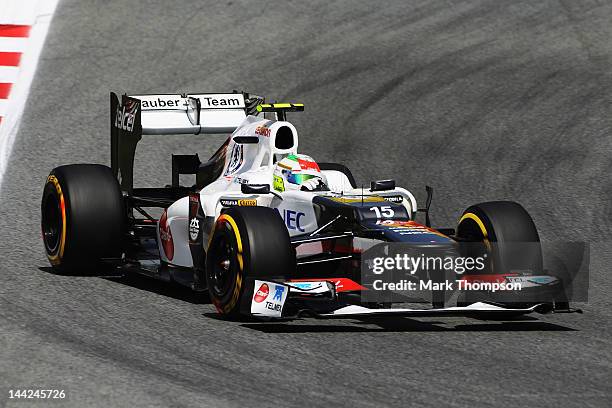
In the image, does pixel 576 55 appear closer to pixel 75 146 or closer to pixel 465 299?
pixel 75 146

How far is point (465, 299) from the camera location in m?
10.0

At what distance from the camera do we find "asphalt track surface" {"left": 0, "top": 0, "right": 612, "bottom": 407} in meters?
8.20

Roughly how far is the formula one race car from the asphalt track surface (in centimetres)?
24

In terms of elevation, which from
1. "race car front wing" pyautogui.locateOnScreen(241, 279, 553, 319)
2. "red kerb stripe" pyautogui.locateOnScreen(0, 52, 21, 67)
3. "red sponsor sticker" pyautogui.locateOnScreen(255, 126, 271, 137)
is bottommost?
"race car front wing" pyautogui.locateOnScreen(241, 279, 553, 319)

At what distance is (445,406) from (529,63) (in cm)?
1358

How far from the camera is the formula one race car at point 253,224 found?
32.3 ft

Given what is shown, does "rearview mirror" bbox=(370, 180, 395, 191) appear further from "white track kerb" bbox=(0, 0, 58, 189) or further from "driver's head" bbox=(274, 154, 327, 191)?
"white track kerb" bbox=(0, 0, 58, 189)

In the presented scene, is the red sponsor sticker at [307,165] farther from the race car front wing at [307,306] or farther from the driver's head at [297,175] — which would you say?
the race car front wing at [307,306]

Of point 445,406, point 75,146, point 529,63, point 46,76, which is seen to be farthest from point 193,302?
point 529,63

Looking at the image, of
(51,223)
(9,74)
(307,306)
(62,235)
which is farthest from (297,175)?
(9,74)

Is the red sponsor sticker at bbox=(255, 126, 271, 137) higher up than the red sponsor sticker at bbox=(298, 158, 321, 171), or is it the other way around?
the red sponsor sticker at bbox=(255, 126, 271, 137)

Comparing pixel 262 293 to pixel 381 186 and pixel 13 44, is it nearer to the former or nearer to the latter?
pixel 381 186

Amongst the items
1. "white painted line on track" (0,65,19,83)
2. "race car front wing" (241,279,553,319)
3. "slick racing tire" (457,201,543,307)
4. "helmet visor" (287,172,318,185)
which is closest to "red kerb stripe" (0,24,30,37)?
"white painted line on track" (0,65,19,83)

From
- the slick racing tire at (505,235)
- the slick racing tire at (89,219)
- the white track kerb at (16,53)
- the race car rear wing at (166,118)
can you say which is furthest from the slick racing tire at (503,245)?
the white track kerb at (16,53)
